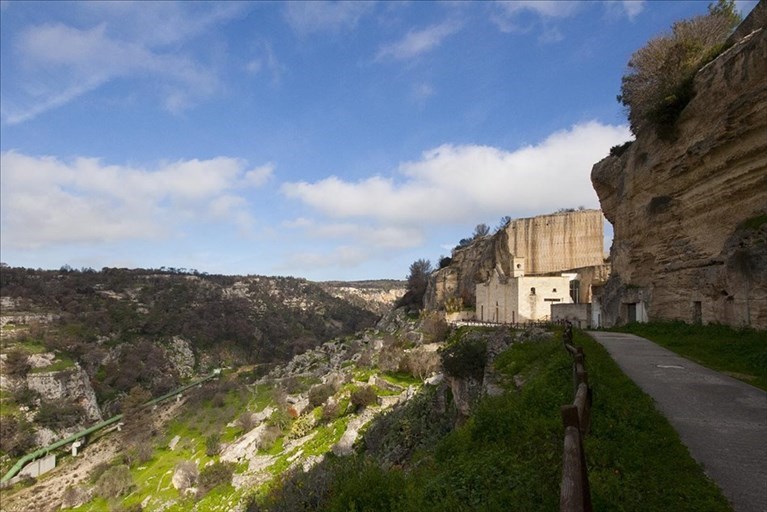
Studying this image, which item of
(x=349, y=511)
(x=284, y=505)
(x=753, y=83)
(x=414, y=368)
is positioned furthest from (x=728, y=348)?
(x=414, y=368)

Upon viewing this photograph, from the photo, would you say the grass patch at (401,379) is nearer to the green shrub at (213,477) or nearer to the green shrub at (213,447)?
the green shrub at (213,477)

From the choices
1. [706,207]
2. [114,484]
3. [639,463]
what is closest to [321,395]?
[114,484]

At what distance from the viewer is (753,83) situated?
42.1 feet

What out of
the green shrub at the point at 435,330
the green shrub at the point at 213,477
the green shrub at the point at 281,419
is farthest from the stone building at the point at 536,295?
the green shrub at the point at 213,477

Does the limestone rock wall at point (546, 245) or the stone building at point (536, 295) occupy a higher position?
the limestone rock wall at point (546, 245)

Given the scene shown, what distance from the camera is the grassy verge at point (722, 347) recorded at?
8.88 meters

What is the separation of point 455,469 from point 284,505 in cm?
495

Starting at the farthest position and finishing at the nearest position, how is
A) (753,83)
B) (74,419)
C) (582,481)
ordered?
(74,419), (753,83), (582,481)

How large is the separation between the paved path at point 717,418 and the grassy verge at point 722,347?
0.54 m

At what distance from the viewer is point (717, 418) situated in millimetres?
5695

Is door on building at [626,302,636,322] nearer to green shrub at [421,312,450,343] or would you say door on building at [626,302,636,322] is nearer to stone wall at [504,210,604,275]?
green shrub at [421,312,450,343]

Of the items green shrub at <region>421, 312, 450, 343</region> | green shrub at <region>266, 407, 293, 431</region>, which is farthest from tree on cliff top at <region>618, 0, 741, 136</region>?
green shrub at <region>266, 407, 293, 431</region>

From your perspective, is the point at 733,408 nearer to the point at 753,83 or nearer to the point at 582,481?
the point at 582,481

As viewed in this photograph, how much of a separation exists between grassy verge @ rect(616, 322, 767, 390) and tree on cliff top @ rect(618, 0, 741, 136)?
8.22 m
